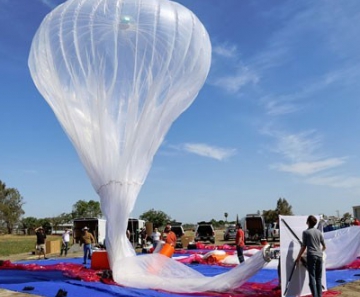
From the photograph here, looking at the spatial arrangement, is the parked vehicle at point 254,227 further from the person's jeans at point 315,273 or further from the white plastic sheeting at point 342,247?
the person's jeans at point 315,273

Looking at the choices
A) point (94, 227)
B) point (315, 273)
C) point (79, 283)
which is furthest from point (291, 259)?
point (94, 227)

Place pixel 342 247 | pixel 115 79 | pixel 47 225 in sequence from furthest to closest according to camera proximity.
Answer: pixel 47 225
pixel 342 247
pixel 115 79

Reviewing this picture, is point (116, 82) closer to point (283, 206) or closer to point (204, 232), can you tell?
point (204, 232)

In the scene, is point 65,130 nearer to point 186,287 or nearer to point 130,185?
point 130,185

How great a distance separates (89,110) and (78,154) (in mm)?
1206

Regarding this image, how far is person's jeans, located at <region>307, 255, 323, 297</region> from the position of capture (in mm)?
7523

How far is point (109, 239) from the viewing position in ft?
34.2

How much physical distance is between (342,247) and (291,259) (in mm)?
6612

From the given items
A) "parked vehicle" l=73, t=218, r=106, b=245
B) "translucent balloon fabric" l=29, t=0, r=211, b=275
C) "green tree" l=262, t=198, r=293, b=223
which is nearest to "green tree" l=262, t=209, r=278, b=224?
"green tree" l=262, t=198, r=293, b=223

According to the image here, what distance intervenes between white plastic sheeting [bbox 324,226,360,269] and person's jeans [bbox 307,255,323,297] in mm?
6059

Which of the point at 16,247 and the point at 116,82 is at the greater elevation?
the point at 116,82

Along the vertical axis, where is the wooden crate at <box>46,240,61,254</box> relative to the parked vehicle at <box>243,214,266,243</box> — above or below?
below

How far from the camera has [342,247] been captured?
539 inches

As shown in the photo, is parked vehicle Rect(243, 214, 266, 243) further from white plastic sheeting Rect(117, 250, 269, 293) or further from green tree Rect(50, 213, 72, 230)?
green tree Rect(50, 213, 72, 230)
